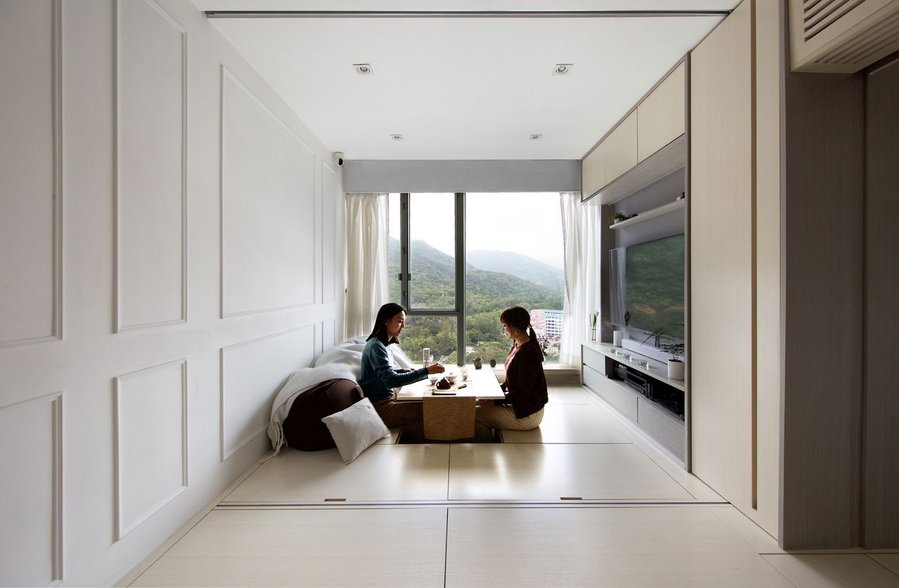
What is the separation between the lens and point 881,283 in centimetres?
190

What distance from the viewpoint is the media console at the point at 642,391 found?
294 centimetres

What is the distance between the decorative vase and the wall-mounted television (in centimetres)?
19

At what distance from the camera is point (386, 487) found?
8.24ft

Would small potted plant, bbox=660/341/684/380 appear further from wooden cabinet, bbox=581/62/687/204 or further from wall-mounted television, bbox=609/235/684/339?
wooden cabinet, bbox=581/62/687/204

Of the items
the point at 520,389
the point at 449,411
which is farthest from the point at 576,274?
the point at 449,411

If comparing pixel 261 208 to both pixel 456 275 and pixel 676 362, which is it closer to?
pixel 456 275

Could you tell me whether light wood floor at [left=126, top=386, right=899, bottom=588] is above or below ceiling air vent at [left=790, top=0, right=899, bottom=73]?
below

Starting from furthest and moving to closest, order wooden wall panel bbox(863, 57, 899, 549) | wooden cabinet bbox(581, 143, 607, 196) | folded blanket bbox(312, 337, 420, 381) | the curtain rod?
wooden cabinet bbox(581, 143, 607, 196)
folded blanket bbox(312, 337, 420, 381)
the curtain rod
wooden wall panel bbox(863, 57, 899, 549)

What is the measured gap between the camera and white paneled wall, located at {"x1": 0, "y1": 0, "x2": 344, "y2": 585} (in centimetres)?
137

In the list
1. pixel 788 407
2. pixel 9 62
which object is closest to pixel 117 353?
pixel 9 62

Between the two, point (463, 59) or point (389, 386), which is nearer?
point (463, 59)

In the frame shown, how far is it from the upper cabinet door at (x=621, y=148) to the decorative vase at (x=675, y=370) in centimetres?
160

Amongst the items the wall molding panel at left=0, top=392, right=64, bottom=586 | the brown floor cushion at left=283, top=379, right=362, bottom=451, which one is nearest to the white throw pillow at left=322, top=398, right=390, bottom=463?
the brown floor cushion at left=283, top=379, right=362, bottom=451

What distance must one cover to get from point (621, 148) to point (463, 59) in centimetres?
176
